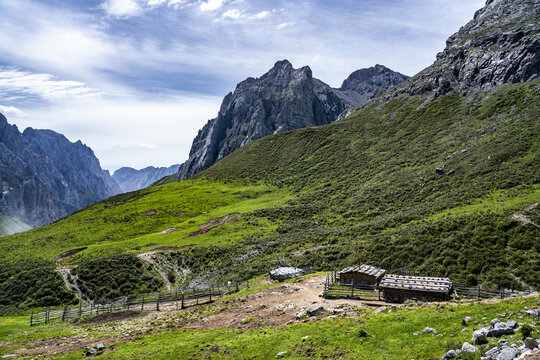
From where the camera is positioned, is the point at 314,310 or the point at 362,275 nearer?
the point at 314,310

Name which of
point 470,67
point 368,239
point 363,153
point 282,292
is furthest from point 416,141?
point 282,292

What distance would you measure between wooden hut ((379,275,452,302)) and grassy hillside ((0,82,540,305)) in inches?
295

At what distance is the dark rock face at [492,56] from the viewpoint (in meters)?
109

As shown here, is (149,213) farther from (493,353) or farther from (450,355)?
(493,353)

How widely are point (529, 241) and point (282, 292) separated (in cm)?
2692

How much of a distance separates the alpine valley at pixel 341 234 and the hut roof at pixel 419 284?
13.2ft

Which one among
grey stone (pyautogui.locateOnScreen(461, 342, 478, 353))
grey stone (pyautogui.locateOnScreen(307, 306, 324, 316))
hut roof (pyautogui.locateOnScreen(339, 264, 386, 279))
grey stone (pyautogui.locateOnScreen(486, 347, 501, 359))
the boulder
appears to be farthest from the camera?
hut roof (pyautogui.locateOnScreen(339, 264, 386, 279))

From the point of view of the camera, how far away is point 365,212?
6938 centimetres

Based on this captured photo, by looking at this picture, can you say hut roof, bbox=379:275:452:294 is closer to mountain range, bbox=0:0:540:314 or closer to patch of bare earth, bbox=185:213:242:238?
mountain range, bbox=0:0:540:314

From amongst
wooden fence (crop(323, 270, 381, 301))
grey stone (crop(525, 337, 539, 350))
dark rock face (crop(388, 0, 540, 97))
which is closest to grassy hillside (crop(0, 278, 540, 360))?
grey stone (crop(525, 337, 539, 350))

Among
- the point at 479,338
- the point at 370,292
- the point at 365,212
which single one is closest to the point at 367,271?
the point at 370,292

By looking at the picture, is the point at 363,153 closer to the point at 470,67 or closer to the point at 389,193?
the point at 389,193

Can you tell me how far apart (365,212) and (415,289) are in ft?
146

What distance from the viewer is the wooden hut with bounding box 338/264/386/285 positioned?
31375mm
